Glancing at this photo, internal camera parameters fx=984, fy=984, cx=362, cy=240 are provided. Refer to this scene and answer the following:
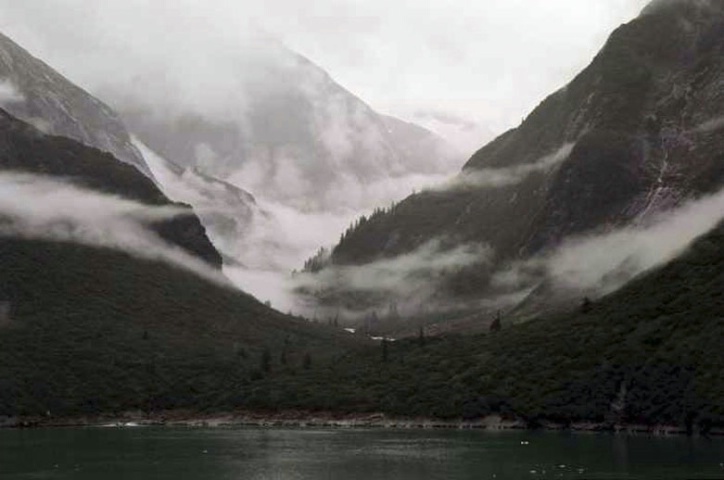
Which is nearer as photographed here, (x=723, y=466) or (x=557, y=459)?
(x=723, y=466)

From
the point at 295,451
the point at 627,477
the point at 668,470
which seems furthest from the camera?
the point at 295,451

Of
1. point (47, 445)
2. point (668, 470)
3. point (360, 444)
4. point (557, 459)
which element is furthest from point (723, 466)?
point (47, 445)

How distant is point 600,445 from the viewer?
182125mm

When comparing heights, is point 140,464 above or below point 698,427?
below

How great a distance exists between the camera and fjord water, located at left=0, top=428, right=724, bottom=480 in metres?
134

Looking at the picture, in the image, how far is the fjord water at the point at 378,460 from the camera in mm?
133875

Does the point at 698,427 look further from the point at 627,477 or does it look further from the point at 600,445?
the point at 627,477

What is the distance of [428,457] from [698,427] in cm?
6713

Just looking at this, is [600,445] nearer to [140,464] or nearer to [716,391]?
[716,391]

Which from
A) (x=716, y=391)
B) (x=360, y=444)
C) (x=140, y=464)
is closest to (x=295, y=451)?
(x=360, y=444)

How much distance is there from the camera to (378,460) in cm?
15662

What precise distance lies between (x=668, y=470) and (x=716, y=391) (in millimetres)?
74151

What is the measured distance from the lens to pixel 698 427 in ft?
650

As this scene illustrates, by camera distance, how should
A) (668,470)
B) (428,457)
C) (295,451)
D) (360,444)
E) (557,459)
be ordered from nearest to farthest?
1. (668,470)
2. (557,459)
3. (428,457)
4. (295,451)
5. (360,444)
